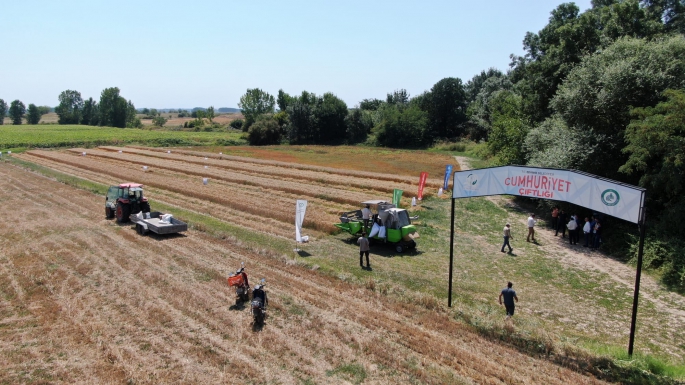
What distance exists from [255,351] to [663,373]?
961 cm

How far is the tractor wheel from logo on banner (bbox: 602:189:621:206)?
21.7 meters

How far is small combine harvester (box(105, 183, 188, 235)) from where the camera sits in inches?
833

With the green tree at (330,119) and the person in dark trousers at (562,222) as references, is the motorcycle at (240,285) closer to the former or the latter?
the person in dark trousers at (562,222)

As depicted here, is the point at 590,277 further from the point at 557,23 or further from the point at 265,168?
the point at 265,168

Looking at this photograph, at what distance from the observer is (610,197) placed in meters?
10.9

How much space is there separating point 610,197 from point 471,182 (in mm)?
3733

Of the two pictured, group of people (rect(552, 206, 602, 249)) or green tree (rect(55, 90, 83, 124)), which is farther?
green tree (rect(55, 90, 83, 124))

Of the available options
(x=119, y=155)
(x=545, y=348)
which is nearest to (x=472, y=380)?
(x=545, y=348)

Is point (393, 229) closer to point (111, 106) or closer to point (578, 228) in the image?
point (578, 228)

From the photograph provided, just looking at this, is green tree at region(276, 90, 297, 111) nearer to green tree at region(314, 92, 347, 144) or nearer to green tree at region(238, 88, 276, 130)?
green tree at region(238, 88, 276, 130)

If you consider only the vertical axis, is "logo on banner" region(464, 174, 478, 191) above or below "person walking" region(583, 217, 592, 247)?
above

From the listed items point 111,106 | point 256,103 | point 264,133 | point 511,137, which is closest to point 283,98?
point 256,103

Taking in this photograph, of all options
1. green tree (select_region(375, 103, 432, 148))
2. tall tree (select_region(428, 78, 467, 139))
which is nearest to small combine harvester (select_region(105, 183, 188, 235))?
green tree (select_region(375, 103, 432, 148))

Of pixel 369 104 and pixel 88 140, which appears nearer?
pixel 88 140
